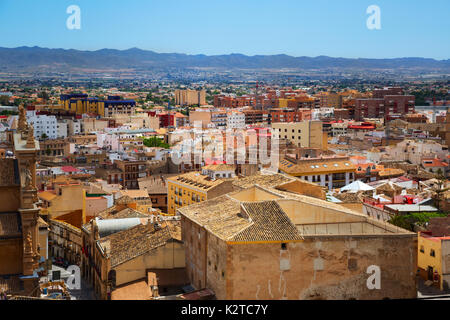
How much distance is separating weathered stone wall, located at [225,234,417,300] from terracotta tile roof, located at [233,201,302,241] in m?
0.08

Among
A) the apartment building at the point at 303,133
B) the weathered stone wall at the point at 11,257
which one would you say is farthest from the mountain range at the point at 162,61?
the weathered stone wall at the point at 11,257

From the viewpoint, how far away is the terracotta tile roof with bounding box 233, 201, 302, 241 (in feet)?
18.8

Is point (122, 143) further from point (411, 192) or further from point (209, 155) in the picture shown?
point (411, 192)

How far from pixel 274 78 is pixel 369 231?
256ft

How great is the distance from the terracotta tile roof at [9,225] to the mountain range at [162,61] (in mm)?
6608

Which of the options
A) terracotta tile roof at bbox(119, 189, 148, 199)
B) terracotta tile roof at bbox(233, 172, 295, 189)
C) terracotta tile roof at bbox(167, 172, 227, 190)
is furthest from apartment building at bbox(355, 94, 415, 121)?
terracotta tile roof at bbox(233, 172, 295, 189)

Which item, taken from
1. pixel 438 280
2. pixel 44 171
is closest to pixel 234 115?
pixel 44 171

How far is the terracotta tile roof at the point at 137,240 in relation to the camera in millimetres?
7105

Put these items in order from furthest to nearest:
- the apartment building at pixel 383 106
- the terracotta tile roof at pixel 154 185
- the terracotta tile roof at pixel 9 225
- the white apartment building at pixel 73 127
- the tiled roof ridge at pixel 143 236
Answer: 1. the apartment building at pixel 383 106
2. the white apartment building at pixel 73 127
3. the terracotta tile roof at pixel 154 185
4. the tiled roof ridge at pixel 143 236
5. the terracotta tile roof at pixel 9 225

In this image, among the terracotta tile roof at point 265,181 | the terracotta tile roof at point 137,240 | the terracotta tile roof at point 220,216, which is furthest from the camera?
the terracotta tile roof at point 265,181

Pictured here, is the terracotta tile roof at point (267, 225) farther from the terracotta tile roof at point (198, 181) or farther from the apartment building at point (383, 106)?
the apartment building at point (383, 106)

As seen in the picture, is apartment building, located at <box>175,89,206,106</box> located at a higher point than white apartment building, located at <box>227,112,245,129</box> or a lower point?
higher

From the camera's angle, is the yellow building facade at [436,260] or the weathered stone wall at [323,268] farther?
the yellow building facade at [436,260]

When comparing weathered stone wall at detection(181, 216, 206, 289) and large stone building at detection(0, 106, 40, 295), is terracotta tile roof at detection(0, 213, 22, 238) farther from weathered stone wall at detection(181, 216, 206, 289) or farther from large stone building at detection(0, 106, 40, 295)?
weathered stone wall at detection(181, 216, 206, 289)
